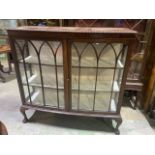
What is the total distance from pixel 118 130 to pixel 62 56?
1.01 meters

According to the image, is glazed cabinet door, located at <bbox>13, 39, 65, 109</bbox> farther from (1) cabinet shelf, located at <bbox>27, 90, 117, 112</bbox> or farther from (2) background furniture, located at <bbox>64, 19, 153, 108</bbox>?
(2) background furniture, located at <bbox>64, 19, 153, 108</bbox>

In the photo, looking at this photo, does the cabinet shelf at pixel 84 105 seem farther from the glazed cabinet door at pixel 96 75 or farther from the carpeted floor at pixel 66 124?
the carpeted floor at pixel 66 124

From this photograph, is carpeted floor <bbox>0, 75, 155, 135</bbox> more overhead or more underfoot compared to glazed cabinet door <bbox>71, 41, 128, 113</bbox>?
more underfoot

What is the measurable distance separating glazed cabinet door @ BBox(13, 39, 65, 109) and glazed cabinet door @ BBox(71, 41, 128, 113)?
14 centimetres

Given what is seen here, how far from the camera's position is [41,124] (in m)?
1.85

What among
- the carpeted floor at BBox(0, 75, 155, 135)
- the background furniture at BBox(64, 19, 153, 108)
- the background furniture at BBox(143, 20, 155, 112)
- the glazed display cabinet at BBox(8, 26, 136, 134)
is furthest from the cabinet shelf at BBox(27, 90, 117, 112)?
the background furniture at BBox(143, 20, 155, 112)

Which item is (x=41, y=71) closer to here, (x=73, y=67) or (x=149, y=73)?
(x=73, y=67)

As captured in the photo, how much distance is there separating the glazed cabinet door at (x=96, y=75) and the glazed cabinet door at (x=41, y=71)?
0.14 m

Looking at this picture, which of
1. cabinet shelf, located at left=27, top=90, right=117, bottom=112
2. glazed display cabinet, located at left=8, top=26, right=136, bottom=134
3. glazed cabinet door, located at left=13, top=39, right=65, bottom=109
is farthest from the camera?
cabinet shelf, located at left=27, top=90, right=117, bottom=112

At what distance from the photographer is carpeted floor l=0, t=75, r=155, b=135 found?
174cm

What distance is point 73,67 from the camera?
1472 mm
